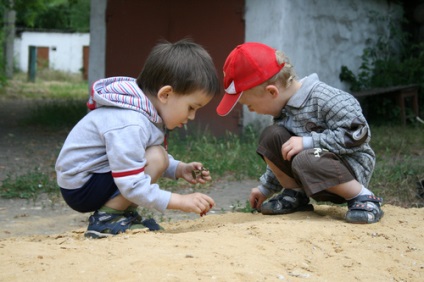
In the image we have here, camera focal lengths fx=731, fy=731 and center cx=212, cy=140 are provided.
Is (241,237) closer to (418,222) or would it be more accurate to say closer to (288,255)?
(288,255)

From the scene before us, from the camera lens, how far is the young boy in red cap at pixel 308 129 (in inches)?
155

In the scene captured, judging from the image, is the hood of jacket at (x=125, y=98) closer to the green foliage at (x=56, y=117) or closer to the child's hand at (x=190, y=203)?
the child's hand at (x=190, y=203)

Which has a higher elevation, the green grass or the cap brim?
the cap brim

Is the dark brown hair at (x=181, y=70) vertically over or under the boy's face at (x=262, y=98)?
over

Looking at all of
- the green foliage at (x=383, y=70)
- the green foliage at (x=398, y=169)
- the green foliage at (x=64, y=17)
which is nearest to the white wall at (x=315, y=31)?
the green foliage at (x=383, y=70)

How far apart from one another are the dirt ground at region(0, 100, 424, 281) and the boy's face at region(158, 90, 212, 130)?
0.61 m

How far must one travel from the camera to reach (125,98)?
3.69 m

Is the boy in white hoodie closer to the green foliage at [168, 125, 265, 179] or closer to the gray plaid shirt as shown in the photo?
the gray plaid shirt

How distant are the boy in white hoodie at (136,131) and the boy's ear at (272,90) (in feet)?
1.21

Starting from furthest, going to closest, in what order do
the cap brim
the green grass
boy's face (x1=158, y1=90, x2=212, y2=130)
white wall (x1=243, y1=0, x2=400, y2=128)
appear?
1. white wall (x1=243, y1=0, x2=400, y2=128)
2. the green grass
3. the cap brim
4. boy's face (x1=158, y1=90, x2=212, y2=130)

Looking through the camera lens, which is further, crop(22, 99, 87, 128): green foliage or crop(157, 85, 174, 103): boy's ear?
crop(22, 99, 87, 128): green foliage

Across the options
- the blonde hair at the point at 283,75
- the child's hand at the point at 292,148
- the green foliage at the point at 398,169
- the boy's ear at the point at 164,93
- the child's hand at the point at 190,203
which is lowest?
the green foliage at the point at 398,169

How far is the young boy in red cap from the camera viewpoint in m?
3.93

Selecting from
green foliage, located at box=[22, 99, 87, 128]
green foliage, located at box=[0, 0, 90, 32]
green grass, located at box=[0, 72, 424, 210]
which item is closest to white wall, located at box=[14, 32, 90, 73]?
green foliage, located at box=[0, 0, 90, 32]
